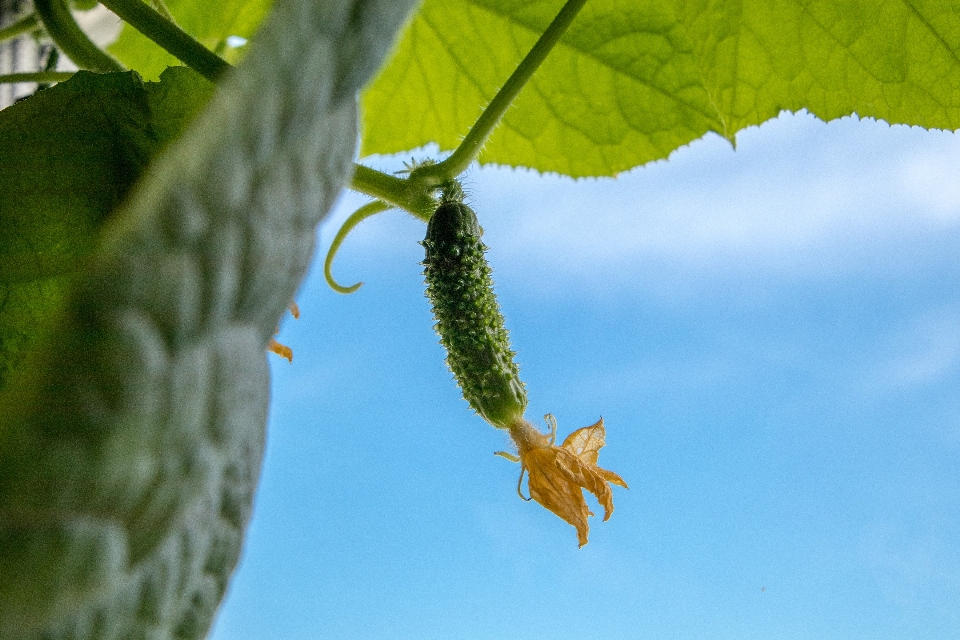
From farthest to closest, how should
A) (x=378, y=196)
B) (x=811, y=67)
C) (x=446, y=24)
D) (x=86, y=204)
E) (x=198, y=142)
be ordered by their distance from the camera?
1. (x=446, y=24)
2. (x=811, y=67)
3. (x=378, y=196)
4. (x=86, y=204)
5. (x=198, y=142)

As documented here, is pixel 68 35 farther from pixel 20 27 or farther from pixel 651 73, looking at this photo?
pixel 651 73

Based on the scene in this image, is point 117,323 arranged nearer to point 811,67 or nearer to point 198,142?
point 198,142

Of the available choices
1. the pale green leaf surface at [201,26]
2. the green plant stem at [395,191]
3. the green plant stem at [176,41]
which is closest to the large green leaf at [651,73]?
the pale green leaf surface at [201,26]

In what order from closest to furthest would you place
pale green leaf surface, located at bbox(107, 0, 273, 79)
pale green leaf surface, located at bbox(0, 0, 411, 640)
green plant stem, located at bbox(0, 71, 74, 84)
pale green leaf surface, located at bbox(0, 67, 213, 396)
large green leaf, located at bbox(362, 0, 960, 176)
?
1. pale green leaf surface, located at bbox(0, 0, 411, 640)
2. pale green leaf surface, located at bbox(0, 67, 213, 396)
3. green plant stem, located at bbox(0, 71, 74, 84)
4. large green leaf, located at bbox(362, 0, 960, 176)
5. pale green leaf surface, located at bbox(107, 0, 273, 79)

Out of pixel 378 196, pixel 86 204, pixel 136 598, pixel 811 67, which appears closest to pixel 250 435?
pixel 136 598

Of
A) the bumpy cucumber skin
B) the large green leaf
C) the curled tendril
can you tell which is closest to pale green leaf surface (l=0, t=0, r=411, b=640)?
the bumpy cucumber skin

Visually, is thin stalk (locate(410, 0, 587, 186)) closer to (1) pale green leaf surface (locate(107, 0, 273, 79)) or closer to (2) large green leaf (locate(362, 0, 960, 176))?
(2) large green leaf (locate(362, 0, 960, 176))
